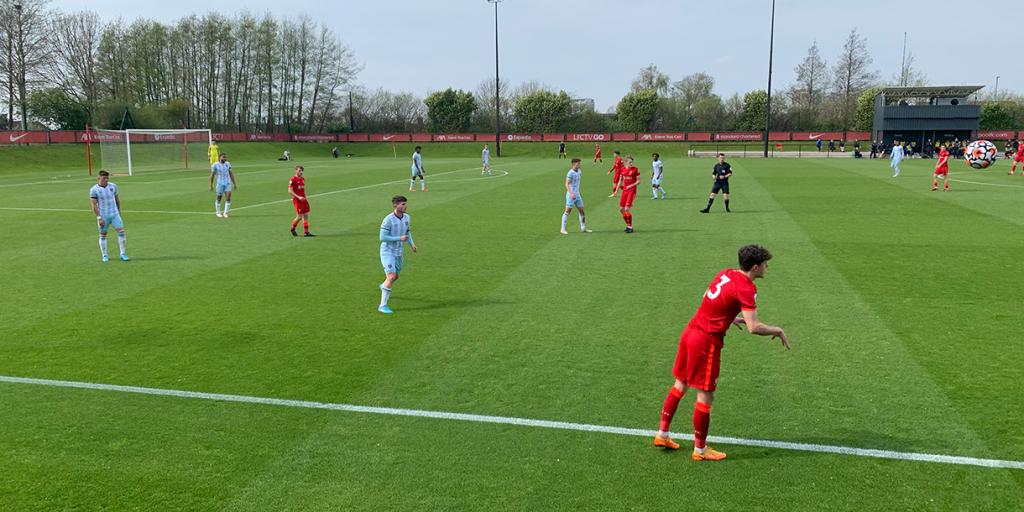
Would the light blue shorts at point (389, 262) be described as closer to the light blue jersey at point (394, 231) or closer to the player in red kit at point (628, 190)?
the light blue jersey at point (394, 231)

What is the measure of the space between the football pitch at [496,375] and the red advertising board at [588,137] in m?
73.3

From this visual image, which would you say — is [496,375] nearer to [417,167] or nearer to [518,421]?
[518,421]

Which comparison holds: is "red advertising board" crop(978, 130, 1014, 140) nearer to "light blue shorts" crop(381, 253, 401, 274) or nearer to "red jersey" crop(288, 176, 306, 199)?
"red jersey" crop(288, 176, 306, 199)

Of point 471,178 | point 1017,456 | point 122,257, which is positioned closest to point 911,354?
point 1017,456

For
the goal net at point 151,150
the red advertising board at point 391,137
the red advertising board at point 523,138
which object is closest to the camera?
the goal net at point 151,150

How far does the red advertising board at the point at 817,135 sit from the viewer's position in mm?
79812

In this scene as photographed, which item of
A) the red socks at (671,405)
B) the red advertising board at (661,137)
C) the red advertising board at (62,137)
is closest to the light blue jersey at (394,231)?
the red socks at (671,405)

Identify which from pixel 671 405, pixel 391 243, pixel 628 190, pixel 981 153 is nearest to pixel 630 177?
pixel 628 190

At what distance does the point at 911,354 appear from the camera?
8.08m

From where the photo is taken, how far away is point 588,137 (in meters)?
89.2

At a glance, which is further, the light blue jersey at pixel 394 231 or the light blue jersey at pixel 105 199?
the light blue jersey at pixel 105 199

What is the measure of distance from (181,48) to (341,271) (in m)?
90.4

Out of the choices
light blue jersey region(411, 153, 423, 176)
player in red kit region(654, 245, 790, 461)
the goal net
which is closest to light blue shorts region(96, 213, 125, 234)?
player in red kit region(654, 245, 790, 461)

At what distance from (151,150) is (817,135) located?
7190 centimetres
